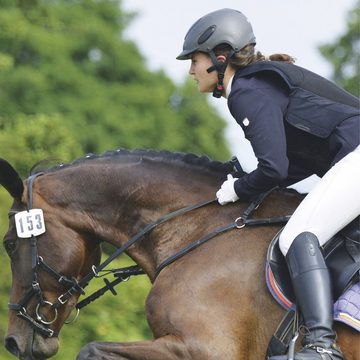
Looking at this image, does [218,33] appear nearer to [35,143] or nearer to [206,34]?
[206,34]

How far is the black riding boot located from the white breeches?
0.22 feet

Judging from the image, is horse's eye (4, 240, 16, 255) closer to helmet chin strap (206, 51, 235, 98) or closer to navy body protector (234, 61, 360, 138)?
helmet chin strap (206, 51, 235, 98)

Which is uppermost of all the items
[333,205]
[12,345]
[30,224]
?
[333,205]

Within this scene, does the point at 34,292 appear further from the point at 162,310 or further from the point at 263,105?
the point at 263,105

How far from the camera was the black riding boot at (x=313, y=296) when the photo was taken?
6074 mm

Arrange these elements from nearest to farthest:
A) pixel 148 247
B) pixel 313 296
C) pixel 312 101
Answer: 1. pixel 313 296
2. pixel 312 101
3. pixel 148 247

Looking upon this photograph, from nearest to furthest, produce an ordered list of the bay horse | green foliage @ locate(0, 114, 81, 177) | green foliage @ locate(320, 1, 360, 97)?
the bay horse, green foliage @ locate(0, 114, 81, 177), green foliage @ locate(320, 1, 360, 97)

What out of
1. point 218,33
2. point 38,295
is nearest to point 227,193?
point 218,33

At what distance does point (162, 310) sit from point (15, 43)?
26.2m

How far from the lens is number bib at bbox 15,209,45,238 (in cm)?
727

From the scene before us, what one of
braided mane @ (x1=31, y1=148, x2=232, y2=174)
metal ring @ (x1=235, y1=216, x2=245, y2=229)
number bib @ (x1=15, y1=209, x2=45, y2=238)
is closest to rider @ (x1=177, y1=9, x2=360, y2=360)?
metal ring @ (x1=235, y1=216, x2=245, y2=229)

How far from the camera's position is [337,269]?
629cm

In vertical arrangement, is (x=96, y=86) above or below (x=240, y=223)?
below

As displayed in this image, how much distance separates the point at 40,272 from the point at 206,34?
2106 millimetres
